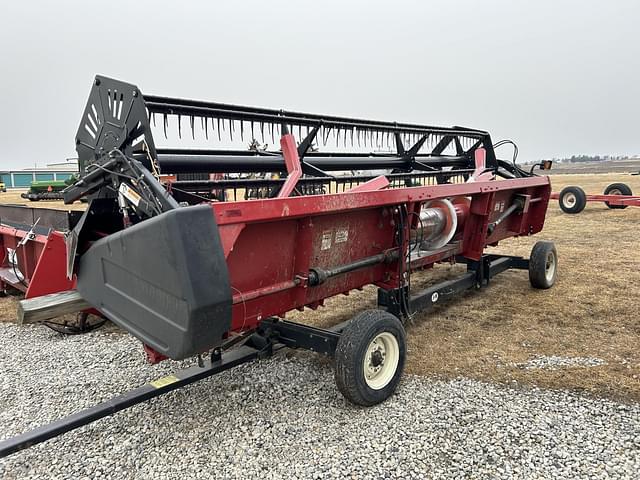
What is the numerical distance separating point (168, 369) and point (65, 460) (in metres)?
1.12

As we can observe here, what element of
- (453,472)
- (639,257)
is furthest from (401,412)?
(639,257)

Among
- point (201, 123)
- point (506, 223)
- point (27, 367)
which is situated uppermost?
point (201, 123)

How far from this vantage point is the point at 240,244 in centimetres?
261

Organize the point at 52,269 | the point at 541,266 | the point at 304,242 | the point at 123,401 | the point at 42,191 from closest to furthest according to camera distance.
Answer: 1. the point at 123,401
2. the point at 304,242
3. the point at 52,269
4. the point at 541,266
5. the point at 42,191

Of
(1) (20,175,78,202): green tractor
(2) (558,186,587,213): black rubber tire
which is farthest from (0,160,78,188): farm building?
(2) (558,186,587,213): black rubber tire

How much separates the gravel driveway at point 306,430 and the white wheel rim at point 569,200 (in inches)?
431

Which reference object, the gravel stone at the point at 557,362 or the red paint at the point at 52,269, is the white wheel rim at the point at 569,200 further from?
the red paint at the point at 52,269

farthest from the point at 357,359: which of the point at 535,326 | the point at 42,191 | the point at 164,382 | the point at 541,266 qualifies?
the point at 42,191

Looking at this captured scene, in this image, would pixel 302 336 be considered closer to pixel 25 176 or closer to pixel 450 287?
pixel 450 287

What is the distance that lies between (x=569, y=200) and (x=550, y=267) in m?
8.22

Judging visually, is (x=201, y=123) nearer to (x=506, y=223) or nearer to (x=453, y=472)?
(x=453, y=472)

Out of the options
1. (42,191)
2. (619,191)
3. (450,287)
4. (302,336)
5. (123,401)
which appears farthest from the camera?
(42,191)

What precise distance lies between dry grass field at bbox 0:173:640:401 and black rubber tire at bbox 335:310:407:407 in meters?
0.71

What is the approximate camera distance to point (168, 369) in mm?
3551
